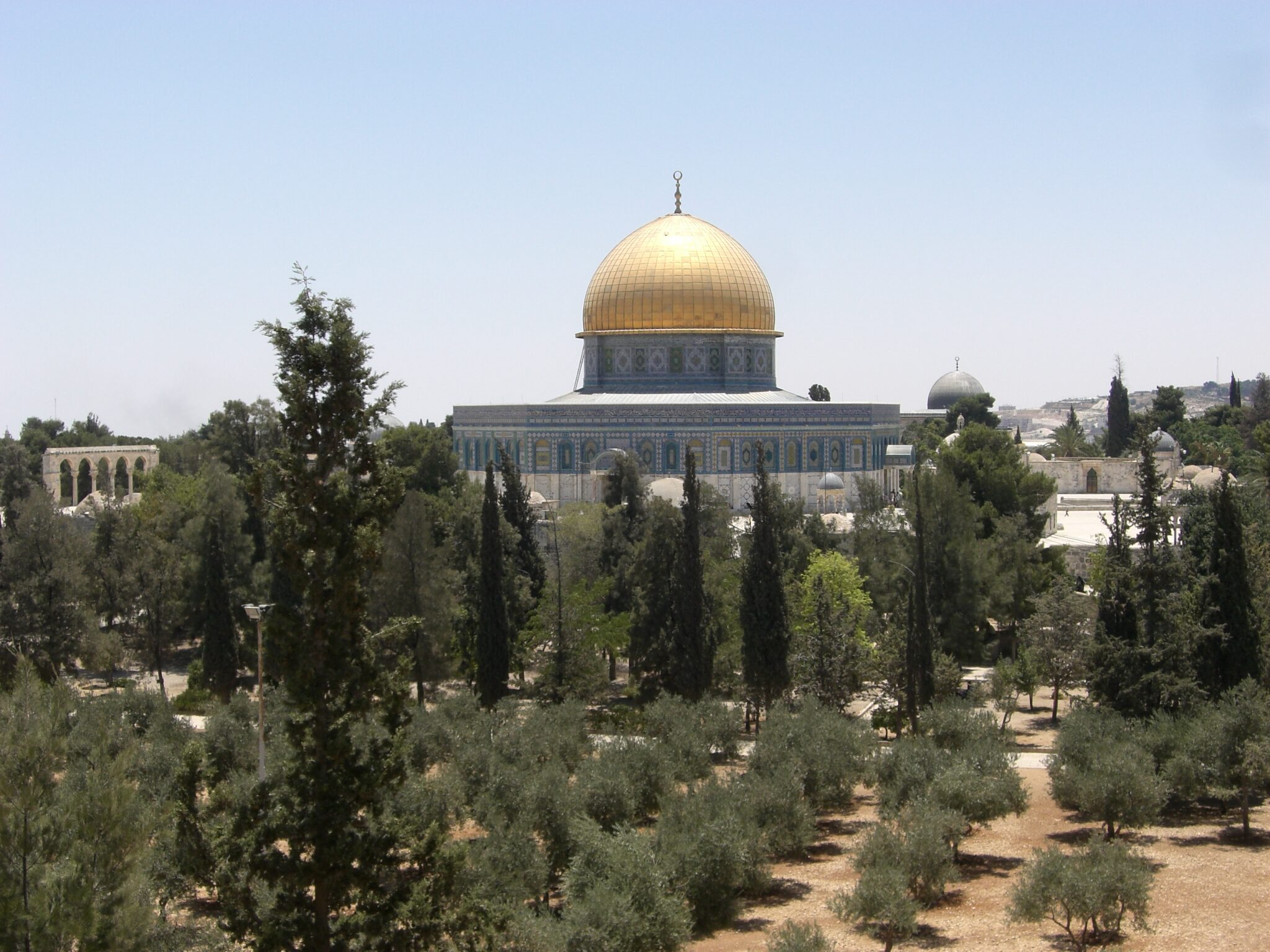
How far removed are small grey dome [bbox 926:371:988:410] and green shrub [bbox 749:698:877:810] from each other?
6424cm

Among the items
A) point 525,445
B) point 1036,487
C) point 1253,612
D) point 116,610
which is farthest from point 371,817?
point 525,445

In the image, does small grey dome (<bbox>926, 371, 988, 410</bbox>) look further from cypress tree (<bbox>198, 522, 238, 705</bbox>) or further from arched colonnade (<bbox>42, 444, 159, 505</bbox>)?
cypress tree (<bbox>198, 522, 238, 705</bbox>)

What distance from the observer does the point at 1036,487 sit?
125 ft

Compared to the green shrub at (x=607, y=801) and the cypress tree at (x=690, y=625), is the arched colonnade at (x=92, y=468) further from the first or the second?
the green shrub at (x=607, y=801)

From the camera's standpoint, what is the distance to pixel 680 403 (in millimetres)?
46250

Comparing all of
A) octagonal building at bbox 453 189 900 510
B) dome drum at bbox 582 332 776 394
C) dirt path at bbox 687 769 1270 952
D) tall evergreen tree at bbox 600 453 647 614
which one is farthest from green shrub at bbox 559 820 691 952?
dome drum at bbox 582 332 776 394

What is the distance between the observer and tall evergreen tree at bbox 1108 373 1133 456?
76.8 m

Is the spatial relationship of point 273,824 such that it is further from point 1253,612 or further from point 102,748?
point 1253,612

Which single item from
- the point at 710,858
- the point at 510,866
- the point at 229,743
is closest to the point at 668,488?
the point at 229,743

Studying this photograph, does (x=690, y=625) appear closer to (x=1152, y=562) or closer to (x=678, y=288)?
(x=1152, y=562)

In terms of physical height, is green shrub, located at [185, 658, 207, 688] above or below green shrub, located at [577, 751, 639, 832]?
above

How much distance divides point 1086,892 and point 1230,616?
8.75 metres

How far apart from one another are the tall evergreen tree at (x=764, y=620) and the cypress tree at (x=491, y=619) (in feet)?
14.3

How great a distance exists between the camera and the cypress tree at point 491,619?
88.4 feet
